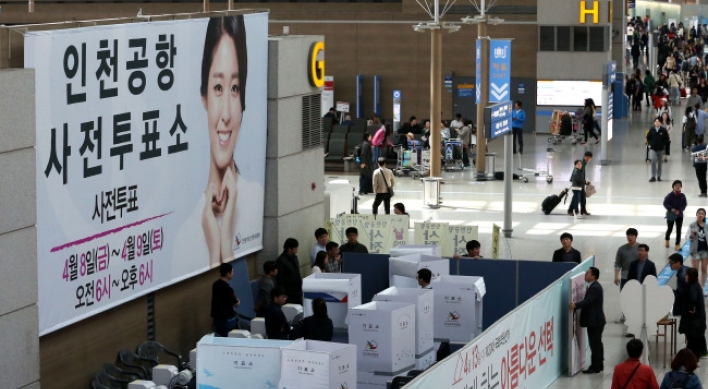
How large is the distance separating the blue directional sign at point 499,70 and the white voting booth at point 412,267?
1518cm

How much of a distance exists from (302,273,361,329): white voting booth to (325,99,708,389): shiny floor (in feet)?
9.30

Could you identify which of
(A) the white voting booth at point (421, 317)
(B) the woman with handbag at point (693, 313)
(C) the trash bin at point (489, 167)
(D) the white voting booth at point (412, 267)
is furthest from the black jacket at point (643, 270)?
(C) the trash bin at point (489, 167)

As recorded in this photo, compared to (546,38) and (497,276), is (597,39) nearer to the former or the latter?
(546,38)

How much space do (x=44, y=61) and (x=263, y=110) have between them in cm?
572

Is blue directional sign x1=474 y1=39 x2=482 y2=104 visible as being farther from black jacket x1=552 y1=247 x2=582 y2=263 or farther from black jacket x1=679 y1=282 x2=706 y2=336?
black jacket x1=679 y1=282 x2=706 y2=336

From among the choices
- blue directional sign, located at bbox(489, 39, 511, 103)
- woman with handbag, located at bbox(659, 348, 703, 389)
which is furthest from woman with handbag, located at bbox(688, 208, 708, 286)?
blue directional sign, located at bbox(489, 39, 511, 103)

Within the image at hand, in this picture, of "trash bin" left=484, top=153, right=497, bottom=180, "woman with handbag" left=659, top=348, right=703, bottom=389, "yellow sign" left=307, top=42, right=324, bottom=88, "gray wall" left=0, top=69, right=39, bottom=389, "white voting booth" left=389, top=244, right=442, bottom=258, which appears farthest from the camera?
"trash bin" left=484, top=153, right=497, bottom=180

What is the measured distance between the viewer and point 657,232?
27297 millimetres

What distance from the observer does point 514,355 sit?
50.0 ft

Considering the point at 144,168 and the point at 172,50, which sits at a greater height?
the point at 172,50

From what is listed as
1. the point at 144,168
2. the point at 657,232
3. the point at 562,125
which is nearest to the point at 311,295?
the point at 144,168

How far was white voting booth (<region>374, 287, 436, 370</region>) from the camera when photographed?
51.7ft

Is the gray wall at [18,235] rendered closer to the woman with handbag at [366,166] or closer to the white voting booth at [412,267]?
the white voting booth at [412,267]

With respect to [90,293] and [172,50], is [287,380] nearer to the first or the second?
[90,293]
